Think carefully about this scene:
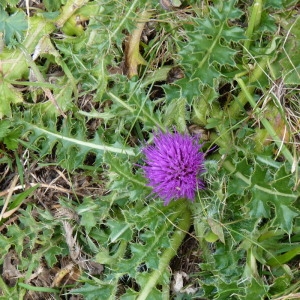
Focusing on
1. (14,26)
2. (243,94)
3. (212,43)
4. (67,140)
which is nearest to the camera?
(212,43)

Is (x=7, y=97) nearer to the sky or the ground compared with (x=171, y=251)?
nearer to the sky

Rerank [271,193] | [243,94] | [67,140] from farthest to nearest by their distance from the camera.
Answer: [67,140] → [243,94] → [271,193]

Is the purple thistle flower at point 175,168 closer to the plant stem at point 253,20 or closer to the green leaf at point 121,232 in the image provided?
the green leaf at point 121,232

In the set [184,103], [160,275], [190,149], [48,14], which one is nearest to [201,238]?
[160,275]

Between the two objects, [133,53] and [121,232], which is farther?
[133,53]

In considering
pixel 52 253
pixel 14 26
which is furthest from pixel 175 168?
pixel 14 26

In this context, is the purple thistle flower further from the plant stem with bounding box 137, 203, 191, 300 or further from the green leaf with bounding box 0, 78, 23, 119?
the green leaf with bounding box 0, 78, 23, 119

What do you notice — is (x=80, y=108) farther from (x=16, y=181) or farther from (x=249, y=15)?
(x=249, y=15)

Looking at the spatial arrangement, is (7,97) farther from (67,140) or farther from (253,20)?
(253,20)
